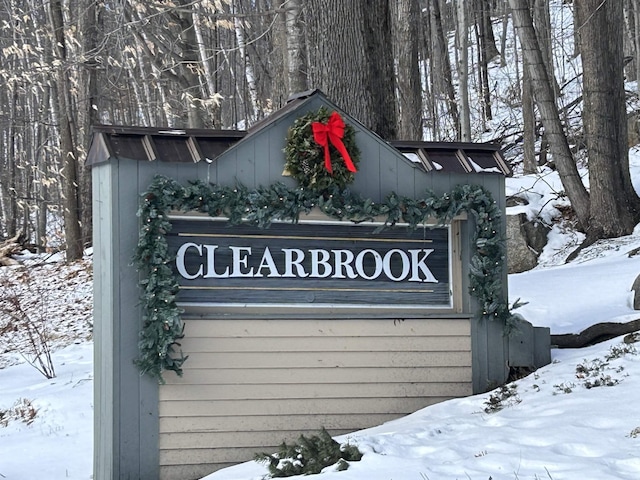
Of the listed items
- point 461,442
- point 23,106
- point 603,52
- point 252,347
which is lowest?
point 461,442

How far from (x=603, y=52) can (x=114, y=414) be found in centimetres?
924

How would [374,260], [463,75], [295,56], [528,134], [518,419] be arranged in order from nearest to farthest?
[518,419]
[374,260]
[295,56]
[463,75]
[528,134]

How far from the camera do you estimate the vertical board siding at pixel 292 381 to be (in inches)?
226

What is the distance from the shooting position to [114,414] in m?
5.54

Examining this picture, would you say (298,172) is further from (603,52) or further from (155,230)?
(603,52)

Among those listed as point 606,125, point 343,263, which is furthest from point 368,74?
point 606,125

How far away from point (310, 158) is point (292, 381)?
1.64 metres

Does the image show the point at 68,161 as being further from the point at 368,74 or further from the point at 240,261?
the point at 240,261

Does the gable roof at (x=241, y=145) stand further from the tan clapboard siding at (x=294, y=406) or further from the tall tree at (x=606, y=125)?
the tall tree at (x=606, y=125)

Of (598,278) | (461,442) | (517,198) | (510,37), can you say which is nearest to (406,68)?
(517,198)

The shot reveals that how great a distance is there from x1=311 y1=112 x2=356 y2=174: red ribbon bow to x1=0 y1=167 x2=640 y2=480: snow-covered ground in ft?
6.38

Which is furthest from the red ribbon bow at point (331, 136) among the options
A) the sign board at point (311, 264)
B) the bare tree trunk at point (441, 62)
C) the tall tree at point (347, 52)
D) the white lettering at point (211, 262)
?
the bare tree trunk at point (441, 62)

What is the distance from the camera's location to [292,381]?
5977mm

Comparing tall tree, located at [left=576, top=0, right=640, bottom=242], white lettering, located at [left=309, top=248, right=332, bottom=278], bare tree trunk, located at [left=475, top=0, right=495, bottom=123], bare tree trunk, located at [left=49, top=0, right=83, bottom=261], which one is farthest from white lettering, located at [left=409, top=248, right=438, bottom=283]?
bare tree trunk, located at [left=475, top=0, right=495, bottom=123]
